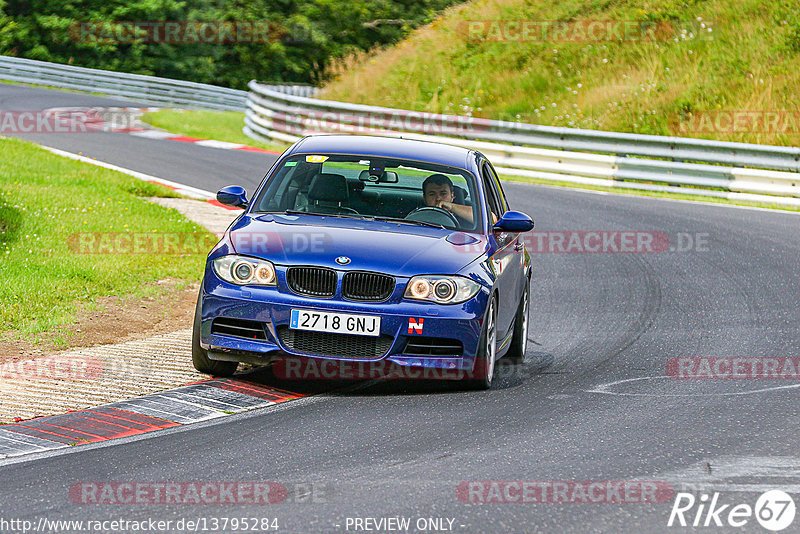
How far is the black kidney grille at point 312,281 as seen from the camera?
7.36 metres

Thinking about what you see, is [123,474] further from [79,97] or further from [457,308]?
[79,97]

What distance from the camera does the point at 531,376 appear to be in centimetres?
853

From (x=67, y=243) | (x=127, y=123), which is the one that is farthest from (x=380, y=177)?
(x=127, y=123)

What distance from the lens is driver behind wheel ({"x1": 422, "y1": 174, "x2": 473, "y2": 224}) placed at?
8598mm

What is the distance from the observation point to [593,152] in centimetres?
2412

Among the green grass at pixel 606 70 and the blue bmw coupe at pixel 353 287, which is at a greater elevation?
the green grass at pixel 606 70

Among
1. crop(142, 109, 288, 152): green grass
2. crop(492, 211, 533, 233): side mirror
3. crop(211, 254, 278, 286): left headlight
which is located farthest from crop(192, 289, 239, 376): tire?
crop(142, 109, 288, 152): green grass

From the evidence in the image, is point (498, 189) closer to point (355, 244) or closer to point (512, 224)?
point (512, 224)

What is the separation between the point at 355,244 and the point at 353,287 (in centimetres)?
37

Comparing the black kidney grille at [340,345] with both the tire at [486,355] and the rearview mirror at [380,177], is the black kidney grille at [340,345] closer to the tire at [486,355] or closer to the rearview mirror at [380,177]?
the tire at [486,355]

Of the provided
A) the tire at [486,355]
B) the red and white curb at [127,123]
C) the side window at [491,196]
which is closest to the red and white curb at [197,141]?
the red and white curb at [127,123]

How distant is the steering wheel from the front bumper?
1014 mm

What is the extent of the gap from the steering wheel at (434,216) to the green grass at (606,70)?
1836 cm

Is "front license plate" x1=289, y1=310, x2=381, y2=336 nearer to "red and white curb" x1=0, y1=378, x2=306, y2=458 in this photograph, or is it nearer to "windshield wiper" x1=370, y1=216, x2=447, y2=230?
"red and white curb" x1=0, y1=378, x2=306, y2=458
